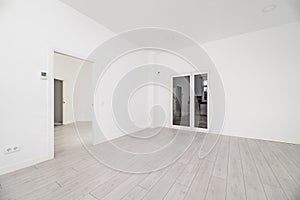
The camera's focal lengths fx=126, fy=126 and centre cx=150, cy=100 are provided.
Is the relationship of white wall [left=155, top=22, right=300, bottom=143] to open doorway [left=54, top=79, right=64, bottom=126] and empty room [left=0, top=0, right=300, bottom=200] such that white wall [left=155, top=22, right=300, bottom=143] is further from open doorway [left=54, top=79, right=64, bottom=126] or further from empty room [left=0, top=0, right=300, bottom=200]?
open doorway [left=54, top=79, right=64, bottom=126]

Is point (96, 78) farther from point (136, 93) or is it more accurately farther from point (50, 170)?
point (50, 170)

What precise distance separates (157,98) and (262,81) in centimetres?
321

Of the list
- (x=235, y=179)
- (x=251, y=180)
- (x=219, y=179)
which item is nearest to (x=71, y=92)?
(x=219, y=179)

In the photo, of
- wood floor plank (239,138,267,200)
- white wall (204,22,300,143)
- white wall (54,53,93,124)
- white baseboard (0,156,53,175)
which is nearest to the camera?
wood floor plank (239,138,267,200)

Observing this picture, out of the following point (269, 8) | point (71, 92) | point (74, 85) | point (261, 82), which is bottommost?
point (71, 92)

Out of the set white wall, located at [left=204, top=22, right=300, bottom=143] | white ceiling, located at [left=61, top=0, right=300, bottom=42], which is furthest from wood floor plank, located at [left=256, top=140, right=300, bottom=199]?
white ceiling, located at [left=61, top=0, right=300, bottom=42]

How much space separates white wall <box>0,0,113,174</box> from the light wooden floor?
349 mm

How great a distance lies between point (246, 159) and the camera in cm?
219

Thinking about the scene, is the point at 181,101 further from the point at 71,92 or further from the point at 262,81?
the point at 71,92

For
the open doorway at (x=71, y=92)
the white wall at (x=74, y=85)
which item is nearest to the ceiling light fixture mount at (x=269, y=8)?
the open doorway at (x=71, y=92)

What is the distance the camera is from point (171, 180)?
5.30 feet

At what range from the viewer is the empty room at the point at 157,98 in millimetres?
1604

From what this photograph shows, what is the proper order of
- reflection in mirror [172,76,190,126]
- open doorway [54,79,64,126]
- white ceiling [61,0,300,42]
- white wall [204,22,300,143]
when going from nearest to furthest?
white ceiling [61,0,300,42] → white wall [204,22,300,143] → reflection in mirror [172,76,190,126] → open doorway [54,79,64,126]

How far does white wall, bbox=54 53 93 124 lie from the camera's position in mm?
5480
